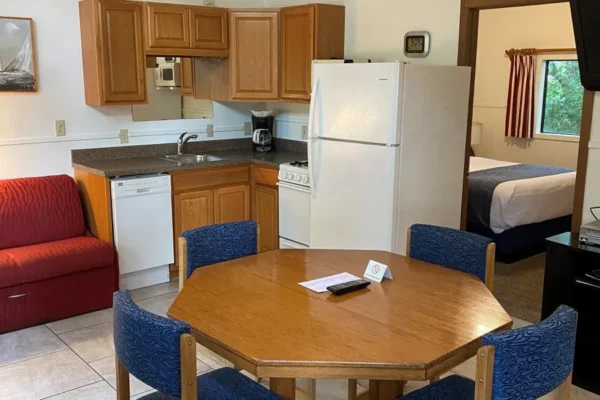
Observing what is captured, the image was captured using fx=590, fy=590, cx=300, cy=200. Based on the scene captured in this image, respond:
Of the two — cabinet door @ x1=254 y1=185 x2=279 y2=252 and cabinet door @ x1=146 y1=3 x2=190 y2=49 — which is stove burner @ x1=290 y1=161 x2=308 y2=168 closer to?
cabinet door @ x1=254 y1=185 x2=279 y2=252

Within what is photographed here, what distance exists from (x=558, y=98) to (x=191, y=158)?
4.57 meters

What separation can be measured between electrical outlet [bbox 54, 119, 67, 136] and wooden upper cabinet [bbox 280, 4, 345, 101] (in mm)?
1699

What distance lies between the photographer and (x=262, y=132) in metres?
5.29

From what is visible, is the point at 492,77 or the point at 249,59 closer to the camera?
the point at 249,59

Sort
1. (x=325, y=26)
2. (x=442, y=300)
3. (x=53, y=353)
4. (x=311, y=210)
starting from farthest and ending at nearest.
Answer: (x=325, y=26), (x=311, y=210), (x=53, y=353), (x=442, y=300)

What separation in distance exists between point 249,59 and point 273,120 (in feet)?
2.49

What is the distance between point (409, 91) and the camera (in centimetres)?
354

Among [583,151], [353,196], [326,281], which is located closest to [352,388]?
[326,281]

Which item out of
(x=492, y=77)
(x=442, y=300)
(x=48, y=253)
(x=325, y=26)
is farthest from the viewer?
(x=492, y=77)

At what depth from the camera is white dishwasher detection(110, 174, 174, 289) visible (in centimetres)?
410

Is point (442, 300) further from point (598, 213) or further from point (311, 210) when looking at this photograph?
point (311, 210)

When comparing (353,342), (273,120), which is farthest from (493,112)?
(353,342)

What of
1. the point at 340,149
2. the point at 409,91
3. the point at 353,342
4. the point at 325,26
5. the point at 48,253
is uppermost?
the point at 325,26

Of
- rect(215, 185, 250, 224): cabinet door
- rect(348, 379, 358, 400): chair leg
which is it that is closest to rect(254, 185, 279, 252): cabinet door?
rect(215, 185, 250, 224): cabinet door
